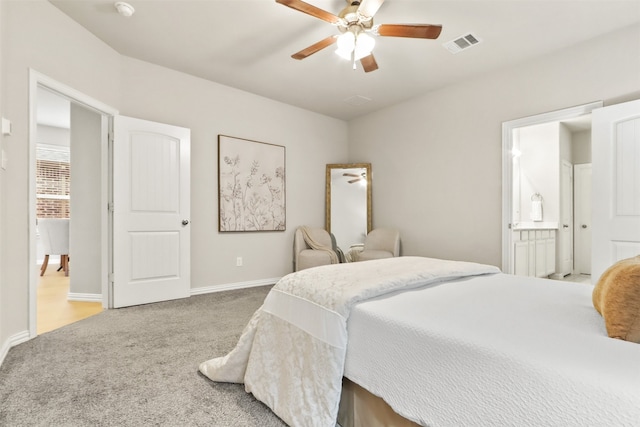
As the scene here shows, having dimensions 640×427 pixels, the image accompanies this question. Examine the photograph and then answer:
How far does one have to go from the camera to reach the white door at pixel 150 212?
129 inches

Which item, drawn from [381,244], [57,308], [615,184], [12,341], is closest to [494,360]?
[615,184]

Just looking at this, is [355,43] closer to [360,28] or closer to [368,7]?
[360,28]

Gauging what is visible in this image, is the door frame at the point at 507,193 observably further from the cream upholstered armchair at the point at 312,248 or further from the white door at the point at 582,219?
the white door at the point at 582,219

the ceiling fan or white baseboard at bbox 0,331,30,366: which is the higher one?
the ceiling fan

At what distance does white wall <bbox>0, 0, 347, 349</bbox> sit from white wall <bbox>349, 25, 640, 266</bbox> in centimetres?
107

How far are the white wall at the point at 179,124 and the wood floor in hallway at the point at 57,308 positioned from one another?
516 mm

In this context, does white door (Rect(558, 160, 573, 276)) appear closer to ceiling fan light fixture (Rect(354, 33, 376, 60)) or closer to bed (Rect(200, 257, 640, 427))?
bed (Rect(200, 257, 640, 427))

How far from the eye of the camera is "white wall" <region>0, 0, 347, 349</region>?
2.28m

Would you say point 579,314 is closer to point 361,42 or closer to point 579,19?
point 361,42

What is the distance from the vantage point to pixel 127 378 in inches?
71.8

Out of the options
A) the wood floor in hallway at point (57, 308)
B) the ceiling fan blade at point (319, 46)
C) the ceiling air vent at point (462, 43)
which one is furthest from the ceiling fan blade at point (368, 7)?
the wood floor in hallway at point (57, 308)

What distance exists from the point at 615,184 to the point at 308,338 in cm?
296

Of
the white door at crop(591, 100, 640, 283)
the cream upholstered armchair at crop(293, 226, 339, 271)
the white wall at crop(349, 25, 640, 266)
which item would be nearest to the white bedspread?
the white door at crop(591, 100, 640, 283)

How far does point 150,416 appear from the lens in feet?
4.83
